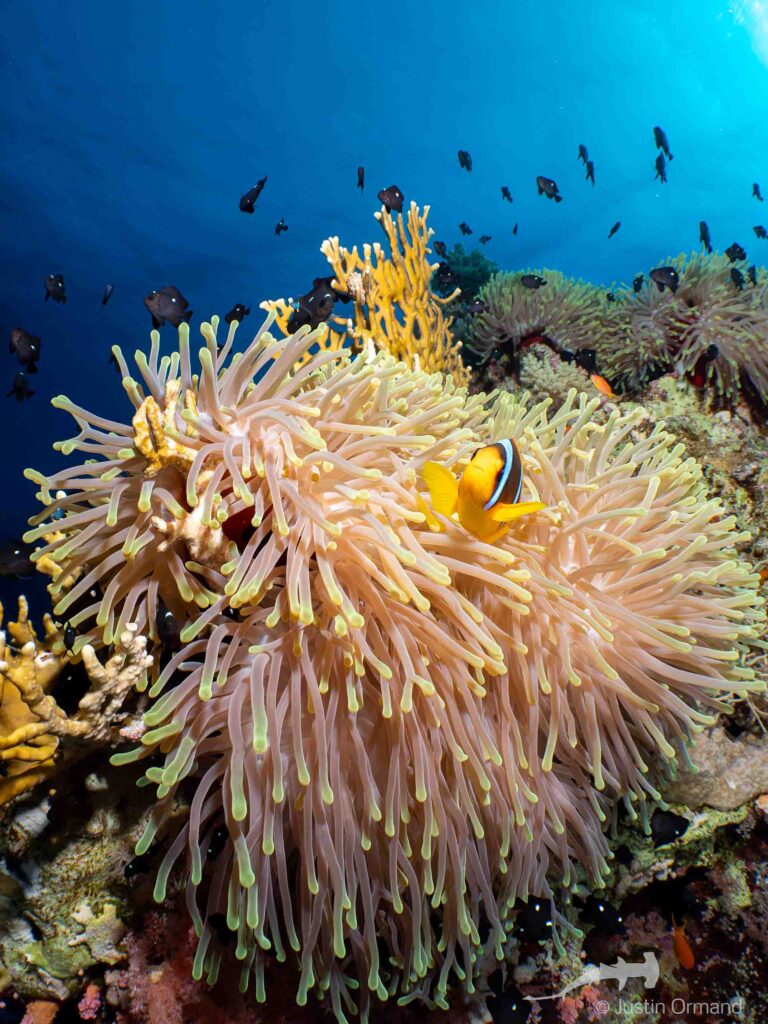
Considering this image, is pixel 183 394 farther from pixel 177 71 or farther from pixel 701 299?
pixel 177 71

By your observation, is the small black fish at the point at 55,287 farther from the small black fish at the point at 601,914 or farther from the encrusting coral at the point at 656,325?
the small black fish at the point at 601,914

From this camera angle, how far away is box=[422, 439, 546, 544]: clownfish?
1427mm

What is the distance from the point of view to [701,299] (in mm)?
4168

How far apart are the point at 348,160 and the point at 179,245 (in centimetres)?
1216

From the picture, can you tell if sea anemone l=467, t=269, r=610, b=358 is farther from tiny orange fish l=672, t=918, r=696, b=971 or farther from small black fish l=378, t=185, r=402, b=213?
tiny orange fish l=672, t=918, r=696, b=971

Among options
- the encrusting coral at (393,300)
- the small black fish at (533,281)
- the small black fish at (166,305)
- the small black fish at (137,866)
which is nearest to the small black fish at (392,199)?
the encrusting coral at (393,300)

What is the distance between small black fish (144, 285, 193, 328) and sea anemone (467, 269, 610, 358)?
2.44 metres

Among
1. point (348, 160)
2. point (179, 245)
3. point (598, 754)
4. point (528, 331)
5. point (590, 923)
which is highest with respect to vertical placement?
point (348, 160)

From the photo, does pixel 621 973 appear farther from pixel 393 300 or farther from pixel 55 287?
pixel 55 287

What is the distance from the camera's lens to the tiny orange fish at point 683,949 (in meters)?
2.23

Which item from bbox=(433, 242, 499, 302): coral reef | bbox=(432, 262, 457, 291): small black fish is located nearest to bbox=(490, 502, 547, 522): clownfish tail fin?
bbox=(432, 262, 457, 291): small black fish

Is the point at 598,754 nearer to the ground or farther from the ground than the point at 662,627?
nearer to the ground

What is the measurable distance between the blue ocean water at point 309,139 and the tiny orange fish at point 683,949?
3019 cm

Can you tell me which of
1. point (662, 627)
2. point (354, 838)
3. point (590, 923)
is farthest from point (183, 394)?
point (590, 923)
